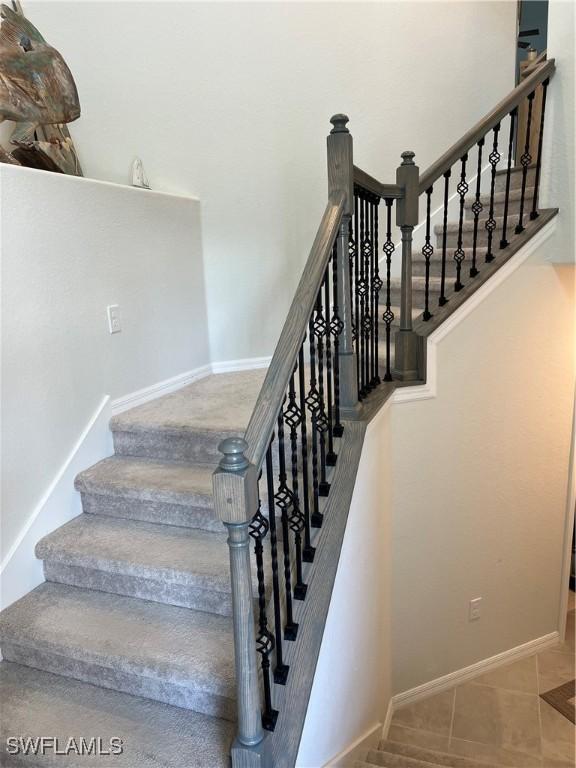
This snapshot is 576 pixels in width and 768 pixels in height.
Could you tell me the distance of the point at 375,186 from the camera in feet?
7.54

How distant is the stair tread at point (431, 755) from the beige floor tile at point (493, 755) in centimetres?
12

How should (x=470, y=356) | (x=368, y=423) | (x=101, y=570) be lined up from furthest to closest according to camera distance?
(x=470, y=356) → (x=368, y=423) → (x=101, y=570)

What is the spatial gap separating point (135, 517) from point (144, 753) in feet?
3.11

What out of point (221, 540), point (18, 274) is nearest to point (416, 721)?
point (221, 540)

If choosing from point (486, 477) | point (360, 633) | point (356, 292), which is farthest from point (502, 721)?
point (356, 292)

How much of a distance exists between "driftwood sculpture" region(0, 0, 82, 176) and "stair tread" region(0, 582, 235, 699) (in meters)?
1.78

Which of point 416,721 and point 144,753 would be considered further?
point 416,721

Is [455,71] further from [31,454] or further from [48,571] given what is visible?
[48,571]

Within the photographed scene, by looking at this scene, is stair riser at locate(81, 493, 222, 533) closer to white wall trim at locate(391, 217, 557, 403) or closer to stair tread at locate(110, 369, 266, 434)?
stair tread at locate(110, 369, 266, 434)

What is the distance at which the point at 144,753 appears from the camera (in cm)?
151

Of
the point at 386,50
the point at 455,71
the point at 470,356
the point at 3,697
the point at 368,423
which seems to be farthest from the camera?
the point at 455,71

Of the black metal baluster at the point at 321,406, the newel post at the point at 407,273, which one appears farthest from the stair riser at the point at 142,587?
the newel post at the point at 407,273

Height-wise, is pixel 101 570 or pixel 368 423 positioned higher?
pixel 368 423

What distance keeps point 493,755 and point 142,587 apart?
2.19 m
